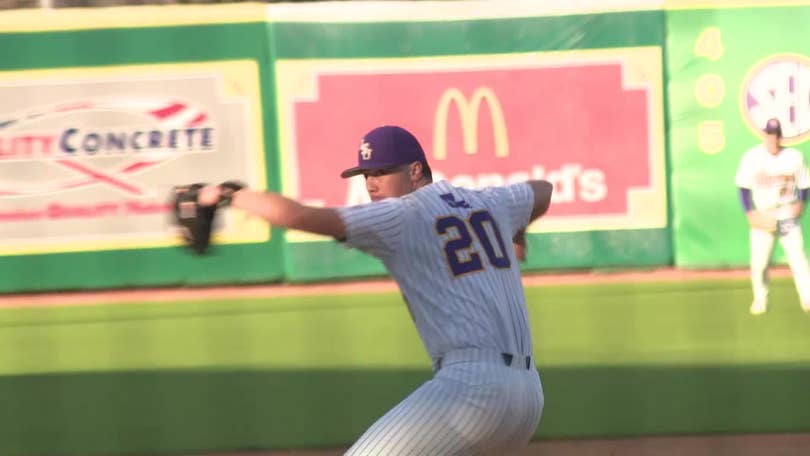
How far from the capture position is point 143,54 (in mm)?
6504

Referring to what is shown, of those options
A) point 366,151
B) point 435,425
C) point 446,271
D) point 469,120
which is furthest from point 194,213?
point 469,120

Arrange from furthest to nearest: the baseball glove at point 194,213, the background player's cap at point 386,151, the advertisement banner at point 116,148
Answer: the advertisement banner at point 116,148, the background player's cap at point 386,151, the baseball glove at point 194,213

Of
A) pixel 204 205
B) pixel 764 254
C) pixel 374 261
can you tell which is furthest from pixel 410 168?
pixel 764 254

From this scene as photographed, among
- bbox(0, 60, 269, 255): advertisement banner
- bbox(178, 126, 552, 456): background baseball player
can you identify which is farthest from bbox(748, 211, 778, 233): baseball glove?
bbox(178, 126, 552, 456): background baseball player

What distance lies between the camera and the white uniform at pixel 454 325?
3631mm

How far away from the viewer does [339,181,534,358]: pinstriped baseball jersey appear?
3.71 m

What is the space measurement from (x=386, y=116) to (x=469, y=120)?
437 millimetres

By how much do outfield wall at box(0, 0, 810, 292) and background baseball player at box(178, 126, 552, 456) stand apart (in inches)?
104

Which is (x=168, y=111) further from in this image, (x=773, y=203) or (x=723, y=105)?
(x=773, y=203)

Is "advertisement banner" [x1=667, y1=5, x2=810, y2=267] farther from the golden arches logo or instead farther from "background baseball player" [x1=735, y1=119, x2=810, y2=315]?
the golden arches logo

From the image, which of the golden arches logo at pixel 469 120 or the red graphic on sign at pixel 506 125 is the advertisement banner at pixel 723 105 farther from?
the golden arches logo at pixel 469 120

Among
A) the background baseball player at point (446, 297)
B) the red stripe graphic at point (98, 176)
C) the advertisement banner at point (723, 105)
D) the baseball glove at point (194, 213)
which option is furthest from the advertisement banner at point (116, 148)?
the baseball glove at point (194, 213)

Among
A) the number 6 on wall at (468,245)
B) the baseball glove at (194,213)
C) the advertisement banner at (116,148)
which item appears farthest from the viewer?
the advertisement banner at (116,148)

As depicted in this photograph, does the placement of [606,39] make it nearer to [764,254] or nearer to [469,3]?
[469,3]
